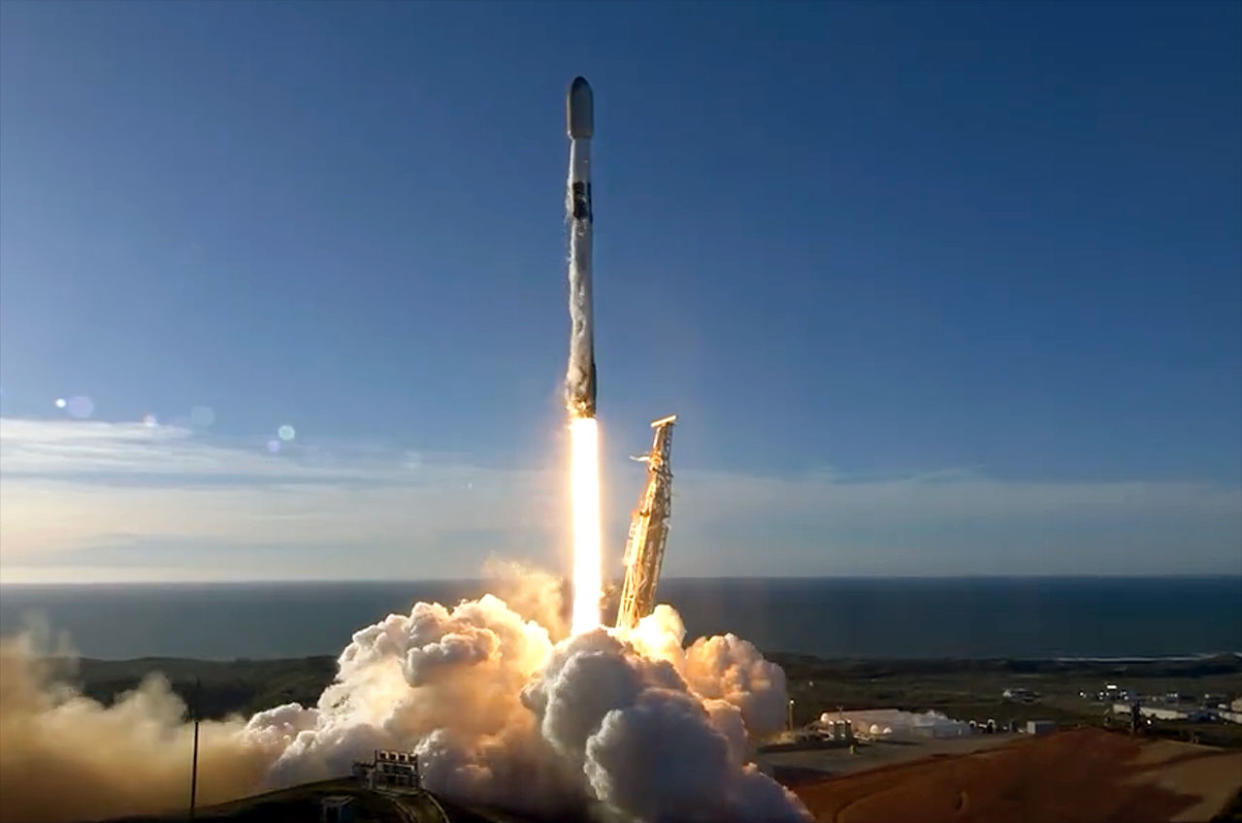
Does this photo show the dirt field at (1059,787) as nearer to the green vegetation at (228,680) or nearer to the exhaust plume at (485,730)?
the exhaust plume at (485,730)

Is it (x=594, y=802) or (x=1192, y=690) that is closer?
(x=594, y=802)

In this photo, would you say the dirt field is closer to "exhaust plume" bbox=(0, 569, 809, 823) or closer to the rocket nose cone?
"exhaust plume" bbox=(0, 569, 809, 823)

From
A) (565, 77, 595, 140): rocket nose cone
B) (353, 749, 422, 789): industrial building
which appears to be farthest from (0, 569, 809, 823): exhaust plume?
(565, 77, 595, 140): rocket nose cone

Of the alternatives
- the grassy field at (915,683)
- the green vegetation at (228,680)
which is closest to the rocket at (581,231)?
the grassy field at (915,683)

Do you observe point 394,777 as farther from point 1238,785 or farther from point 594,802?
point 1238,785

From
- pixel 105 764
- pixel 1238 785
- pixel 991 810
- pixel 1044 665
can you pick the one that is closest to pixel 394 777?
pixel 105 764

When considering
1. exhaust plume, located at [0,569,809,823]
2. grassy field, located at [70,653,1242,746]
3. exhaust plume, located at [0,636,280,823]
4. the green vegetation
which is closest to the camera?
exhaust plume, located at [0,569,809,823]
